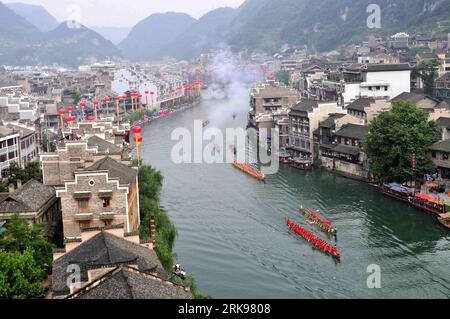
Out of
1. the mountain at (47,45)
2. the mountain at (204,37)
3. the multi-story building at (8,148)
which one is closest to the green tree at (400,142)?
the multi-story building at (8,148)

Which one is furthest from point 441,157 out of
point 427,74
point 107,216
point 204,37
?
point 204,37

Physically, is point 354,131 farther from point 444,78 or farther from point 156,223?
point 156,223

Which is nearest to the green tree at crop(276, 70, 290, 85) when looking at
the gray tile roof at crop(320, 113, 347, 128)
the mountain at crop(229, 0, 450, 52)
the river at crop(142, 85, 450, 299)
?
the mountain at crop(229, 0, 450, 52)

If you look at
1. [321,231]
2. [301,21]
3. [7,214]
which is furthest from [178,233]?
[301,21]

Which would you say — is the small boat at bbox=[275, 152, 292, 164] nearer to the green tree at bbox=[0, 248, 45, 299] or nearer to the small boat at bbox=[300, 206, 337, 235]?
the small boat at bbox=[300, 206, 337, 235]

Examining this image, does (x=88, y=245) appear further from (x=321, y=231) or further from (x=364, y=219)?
(x=364, y=219)

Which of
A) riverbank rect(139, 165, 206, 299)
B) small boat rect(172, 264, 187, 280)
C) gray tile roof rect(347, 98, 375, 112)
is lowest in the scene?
Answer: small boat rect(172, 264, 187, 280)
